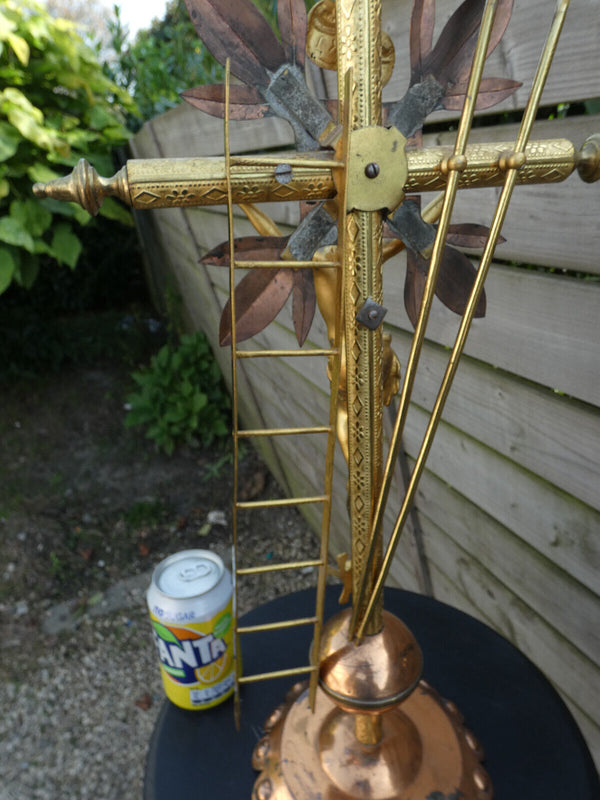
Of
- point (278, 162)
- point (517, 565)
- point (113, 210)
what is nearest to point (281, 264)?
point (278, 162)

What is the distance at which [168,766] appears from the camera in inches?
32.6

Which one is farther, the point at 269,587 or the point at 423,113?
the point at 269,587

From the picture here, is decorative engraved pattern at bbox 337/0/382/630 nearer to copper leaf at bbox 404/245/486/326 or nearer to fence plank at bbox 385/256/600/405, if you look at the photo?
copper leaf at bbox 404/245/486/326

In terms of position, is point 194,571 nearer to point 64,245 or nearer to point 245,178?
point 245,178

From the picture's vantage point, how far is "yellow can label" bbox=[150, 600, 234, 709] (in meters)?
0.88

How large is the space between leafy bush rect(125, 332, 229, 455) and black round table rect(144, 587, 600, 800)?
218 centimetres

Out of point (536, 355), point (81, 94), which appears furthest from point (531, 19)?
point (81, 94)

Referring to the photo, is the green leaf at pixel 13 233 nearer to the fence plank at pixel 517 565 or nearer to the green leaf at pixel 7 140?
the green leaf at pixel 7 140

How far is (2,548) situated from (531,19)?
2.67 m

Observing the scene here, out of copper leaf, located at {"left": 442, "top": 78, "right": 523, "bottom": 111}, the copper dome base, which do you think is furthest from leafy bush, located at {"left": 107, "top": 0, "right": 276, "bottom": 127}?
the copper dome base

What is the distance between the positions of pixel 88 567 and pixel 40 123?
1840mm

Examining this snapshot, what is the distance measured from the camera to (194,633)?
0.88 meters

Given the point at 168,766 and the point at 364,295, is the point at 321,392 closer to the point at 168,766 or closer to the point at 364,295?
the point at 168,766

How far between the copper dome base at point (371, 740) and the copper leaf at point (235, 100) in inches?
20.9
